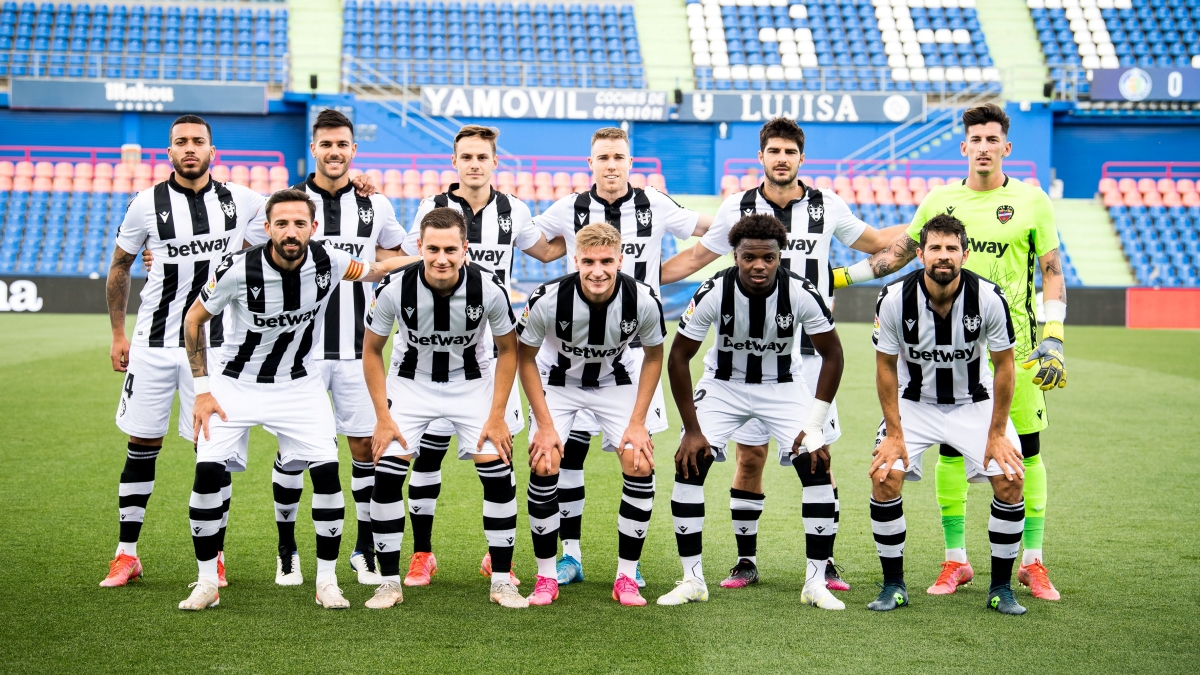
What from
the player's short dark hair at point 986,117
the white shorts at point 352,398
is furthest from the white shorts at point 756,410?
the white shorts at point 352,398

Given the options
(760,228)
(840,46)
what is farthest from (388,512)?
(840,46)

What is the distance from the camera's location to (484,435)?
477 cm

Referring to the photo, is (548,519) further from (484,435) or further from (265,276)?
(265,276)

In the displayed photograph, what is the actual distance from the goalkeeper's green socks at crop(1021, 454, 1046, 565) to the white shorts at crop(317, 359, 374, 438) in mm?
3070

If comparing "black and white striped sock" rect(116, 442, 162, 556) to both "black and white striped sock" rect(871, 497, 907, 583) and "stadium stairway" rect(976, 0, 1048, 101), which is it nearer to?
"black and white striped sock" rect(871, 497, 907, 583)

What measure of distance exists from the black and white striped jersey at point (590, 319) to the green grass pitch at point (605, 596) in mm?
1102

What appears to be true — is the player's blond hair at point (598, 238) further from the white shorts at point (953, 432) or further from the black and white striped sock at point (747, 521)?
the white shorts at point (953, 432)

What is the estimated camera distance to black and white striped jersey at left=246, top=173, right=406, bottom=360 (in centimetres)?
532

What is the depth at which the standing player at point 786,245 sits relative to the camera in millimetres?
5125

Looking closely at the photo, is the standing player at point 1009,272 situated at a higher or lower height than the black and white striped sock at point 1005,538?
higher

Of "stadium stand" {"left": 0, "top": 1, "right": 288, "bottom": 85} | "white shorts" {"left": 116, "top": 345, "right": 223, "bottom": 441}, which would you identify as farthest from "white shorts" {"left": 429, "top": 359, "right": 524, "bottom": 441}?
"stadium stand" {"left": 0, "top": 1, "right": 288, "bottom": 85}

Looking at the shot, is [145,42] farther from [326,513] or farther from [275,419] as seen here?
[326,513]

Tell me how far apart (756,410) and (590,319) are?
33.3 inches

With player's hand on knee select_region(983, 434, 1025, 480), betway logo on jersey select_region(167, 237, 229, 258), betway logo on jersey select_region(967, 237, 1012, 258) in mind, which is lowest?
player's hand on knee select_region(983, 434, 1025, 480)
